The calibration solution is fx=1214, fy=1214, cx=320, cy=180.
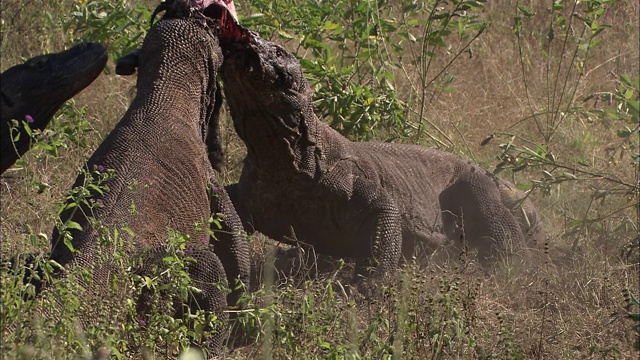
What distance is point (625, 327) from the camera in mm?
5109

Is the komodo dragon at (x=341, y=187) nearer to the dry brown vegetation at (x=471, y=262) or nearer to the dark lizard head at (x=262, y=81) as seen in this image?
the dark lizard head at (x=262, y=81)

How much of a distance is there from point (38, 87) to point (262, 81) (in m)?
2.69

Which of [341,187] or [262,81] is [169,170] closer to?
[262,81]

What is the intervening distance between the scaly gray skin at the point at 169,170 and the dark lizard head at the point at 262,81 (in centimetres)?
13

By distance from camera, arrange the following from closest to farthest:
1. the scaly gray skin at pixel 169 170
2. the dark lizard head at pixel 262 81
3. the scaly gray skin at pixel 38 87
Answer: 1. the scaly gray skin at pixel 38 87
2. the scaly gray skin at pixel 169 170
3. the dark lizard head at pixel 262 81

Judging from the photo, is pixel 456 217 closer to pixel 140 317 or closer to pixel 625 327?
pixel 625 327

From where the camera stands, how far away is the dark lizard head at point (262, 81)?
5.91 metres

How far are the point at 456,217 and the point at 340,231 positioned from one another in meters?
1.19

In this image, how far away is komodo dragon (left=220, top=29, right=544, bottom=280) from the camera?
6.15 m

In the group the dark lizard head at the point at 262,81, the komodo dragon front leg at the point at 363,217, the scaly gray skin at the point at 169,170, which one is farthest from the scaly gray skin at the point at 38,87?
the komodo dragon front leg at the point at 363,217

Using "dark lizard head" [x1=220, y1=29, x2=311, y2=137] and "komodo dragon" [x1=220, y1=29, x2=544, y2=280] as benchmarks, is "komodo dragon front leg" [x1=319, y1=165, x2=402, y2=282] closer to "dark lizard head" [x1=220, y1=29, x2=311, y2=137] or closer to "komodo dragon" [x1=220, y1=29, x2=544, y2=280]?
"komodo dragon" [x1=220, y1=29, x2=544, y2=280]

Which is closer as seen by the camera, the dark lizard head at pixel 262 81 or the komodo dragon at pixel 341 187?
the dark lizard head at pixel 262 81

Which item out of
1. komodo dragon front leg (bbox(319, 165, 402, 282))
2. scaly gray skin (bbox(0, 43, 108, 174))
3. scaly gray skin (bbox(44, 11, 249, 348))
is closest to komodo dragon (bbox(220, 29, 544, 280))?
komodo dragon front leg (bbox(319, 165, 402, 282))

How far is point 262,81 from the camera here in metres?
6.01
